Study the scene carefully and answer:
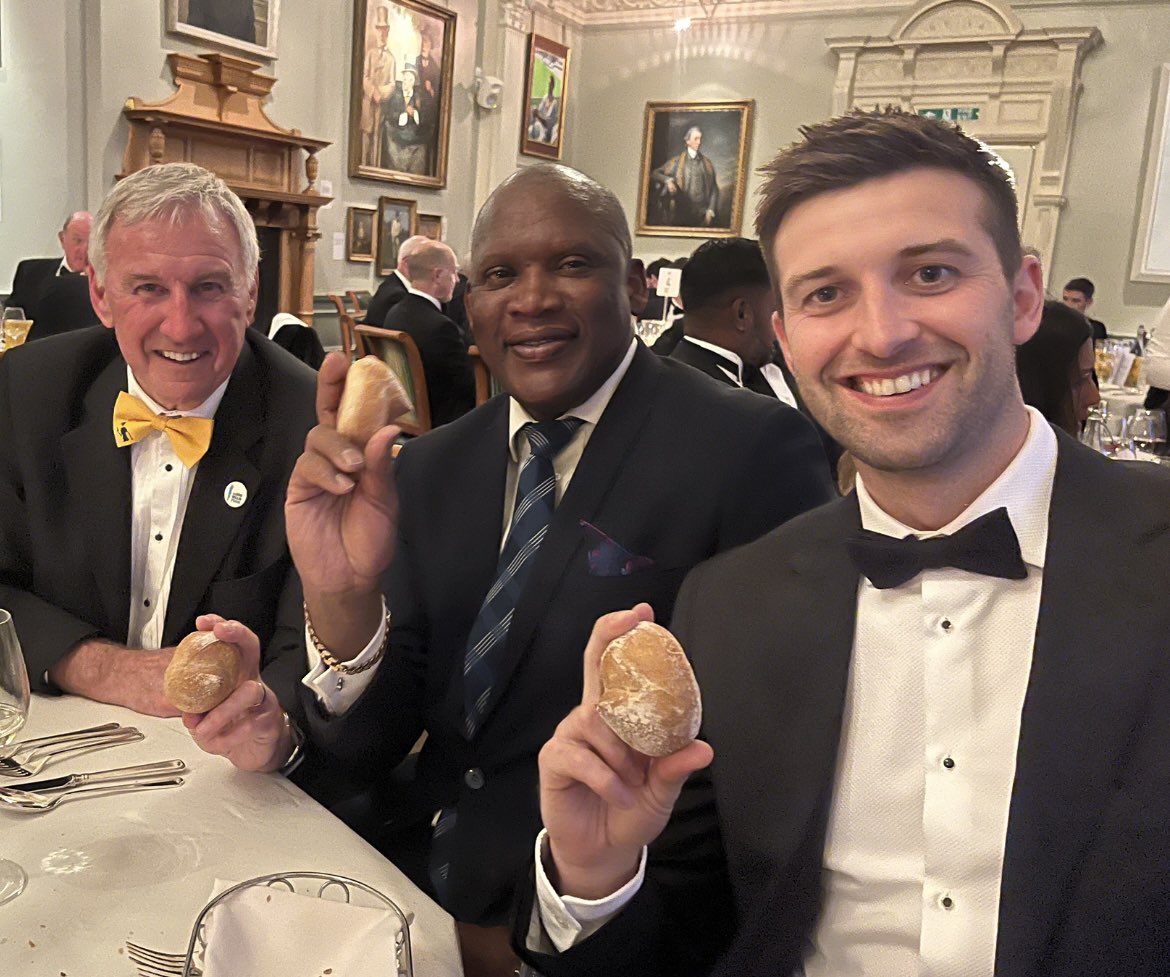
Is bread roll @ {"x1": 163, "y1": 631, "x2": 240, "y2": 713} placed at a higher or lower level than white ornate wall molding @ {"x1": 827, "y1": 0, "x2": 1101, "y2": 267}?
lower

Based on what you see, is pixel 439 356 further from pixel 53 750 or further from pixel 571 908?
pixel 571 908

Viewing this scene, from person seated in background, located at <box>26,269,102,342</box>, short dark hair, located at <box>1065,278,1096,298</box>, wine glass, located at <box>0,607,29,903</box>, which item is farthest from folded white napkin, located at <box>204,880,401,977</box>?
short dark hair, located at <box>1065,278,1096,298</box>

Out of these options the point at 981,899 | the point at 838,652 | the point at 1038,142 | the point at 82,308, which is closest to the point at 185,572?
the point at 838,652

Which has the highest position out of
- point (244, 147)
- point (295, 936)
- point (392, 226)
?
point (244, 147)

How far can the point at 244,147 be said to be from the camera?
7699mm

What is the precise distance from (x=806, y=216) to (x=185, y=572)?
4.33 feet

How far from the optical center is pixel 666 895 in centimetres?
128

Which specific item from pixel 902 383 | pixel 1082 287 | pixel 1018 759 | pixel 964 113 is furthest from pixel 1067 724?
pixel 964 113

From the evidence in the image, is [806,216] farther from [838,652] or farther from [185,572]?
[185,572]

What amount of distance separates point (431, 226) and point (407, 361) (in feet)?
17.1

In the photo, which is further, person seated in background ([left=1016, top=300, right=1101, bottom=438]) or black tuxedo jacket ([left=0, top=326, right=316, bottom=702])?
person seated in background ([left=1016, top=300, right=1101, bottom=438])

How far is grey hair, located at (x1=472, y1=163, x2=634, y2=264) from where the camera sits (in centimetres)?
176

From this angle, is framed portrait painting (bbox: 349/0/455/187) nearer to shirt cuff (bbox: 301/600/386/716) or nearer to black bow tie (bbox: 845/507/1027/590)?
shirt cuff (bbox: 301/600/386/716)

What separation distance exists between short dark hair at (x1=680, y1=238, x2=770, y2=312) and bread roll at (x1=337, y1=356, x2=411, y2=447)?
96.4 inches
